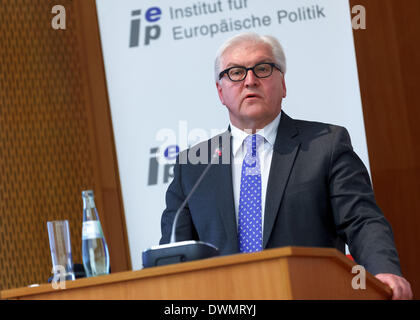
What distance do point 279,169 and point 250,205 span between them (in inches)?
7.6

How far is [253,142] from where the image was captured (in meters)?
3.07

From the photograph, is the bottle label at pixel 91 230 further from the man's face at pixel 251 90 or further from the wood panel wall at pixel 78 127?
the wood panel wall at pixel 78 127

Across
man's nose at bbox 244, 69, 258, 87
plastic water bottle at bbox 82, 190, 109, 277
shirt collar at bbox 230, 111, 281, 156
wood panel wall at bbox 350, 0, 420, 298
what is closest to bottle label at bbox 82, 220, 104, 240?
plastic water bottle at bbox 82, 190, 109, 277

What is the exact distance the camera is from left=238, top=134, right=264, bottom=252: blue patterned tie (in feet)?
9.27

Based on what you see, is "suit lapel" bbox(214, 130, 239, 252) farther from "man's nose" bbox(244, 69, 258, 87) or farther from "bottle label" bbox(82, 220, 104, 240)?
"bottle label" bbox(82, 220, 104, 240)

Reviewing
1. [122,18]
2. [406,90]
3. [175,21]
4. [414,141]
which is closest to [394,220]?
[414,141]

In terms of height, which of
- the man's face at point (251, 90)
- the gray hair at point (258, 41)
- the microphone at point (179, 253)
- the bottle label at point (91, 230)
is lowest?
the microphone at point (179, 253)

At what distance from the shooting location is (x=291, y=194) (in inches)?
112

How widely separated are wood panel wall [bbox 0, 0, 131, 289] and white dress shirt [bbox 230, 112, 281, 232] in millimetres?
1618

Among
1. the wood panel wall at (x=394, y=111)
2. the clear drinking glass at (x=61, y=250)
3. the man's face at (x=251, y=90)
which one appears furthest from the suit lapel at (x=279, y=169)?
the wood panel wall at (x=394, y=111)

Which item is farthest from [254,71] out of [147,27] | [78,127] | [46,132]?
[46,132]

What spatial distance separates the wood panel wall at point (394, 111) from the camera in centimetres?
423

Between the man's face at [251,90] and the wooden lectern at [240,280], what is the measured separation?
1.25 metres
